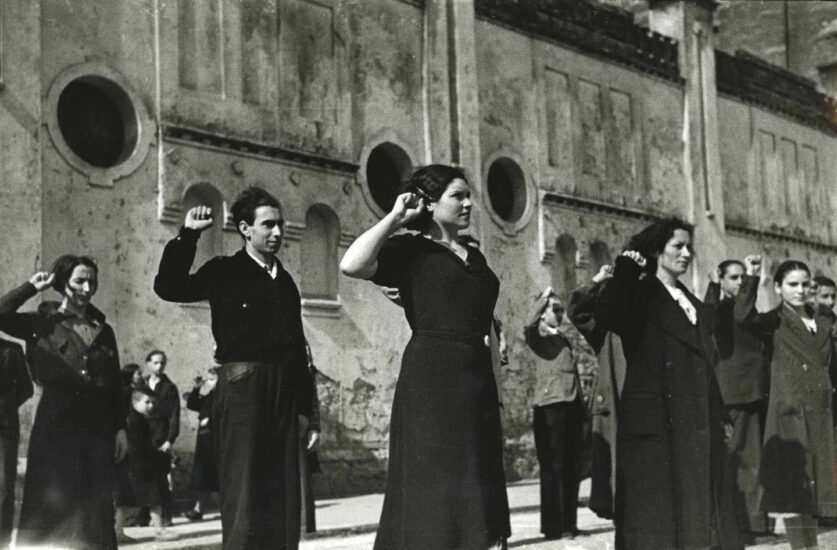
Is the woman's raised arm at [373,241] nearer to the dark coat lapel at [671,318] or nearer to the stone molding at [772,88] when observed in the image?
the dark coat lapel at [671,318]

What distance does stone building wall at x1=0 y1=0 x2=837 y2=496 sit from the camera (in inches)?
557

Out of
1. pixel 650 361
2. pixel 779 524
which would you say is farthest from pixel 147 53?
pixel 650 361

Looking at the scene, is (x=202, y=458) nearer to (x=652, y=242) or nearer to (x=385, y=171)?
(x=385, y=171)

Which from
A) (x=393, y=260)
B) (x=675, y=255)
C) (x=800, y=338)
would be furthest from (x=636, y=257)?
(x=800, y=338)

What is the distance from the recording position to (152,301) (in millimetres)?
14734

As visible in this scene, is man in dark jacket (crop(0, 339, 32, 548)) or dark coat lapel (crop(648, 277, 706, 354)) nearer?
dark coat lapel (crop(648, 277, 706, 354))

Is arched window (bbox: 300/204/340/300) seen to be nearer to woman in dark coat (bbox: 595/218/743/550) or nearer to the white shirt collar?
woman in dark coat (bbox: 595/218/743/550)

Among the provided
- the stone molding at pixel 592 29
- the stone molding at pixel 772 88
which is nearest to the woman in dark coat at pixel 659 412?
the stone molding at pixel 592 29

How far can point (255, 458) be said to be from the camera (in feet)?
21.1

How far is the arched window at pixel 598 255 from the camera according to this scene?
2223 cm

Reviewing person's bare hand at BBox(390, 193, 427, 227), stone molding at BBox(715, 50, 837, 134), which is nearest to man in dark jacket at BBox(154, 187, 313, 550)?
person's bare hand at BBox(390, 193, 427, 227)

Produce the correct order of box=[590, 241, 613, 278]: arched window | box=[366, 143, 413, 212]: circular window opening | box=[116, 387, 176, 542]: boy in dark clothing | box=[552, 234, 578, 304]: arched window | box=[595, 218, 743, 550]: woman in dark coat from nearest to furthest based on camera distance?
box=[595, 218, 743, 550]: woman in dark coat < box=[116, 387, 176, 542]: boy in dark clothing < box=[366, 143, 413, 212]: circular window opening < box=[552, 234, 578, 304]: arched window < box=[590, 241, 613, 278]: arched window

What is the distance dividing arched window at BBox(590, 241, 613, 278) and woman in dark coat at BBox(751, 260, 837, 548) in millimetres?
12747

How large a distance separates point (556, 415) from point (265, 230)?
524cm
